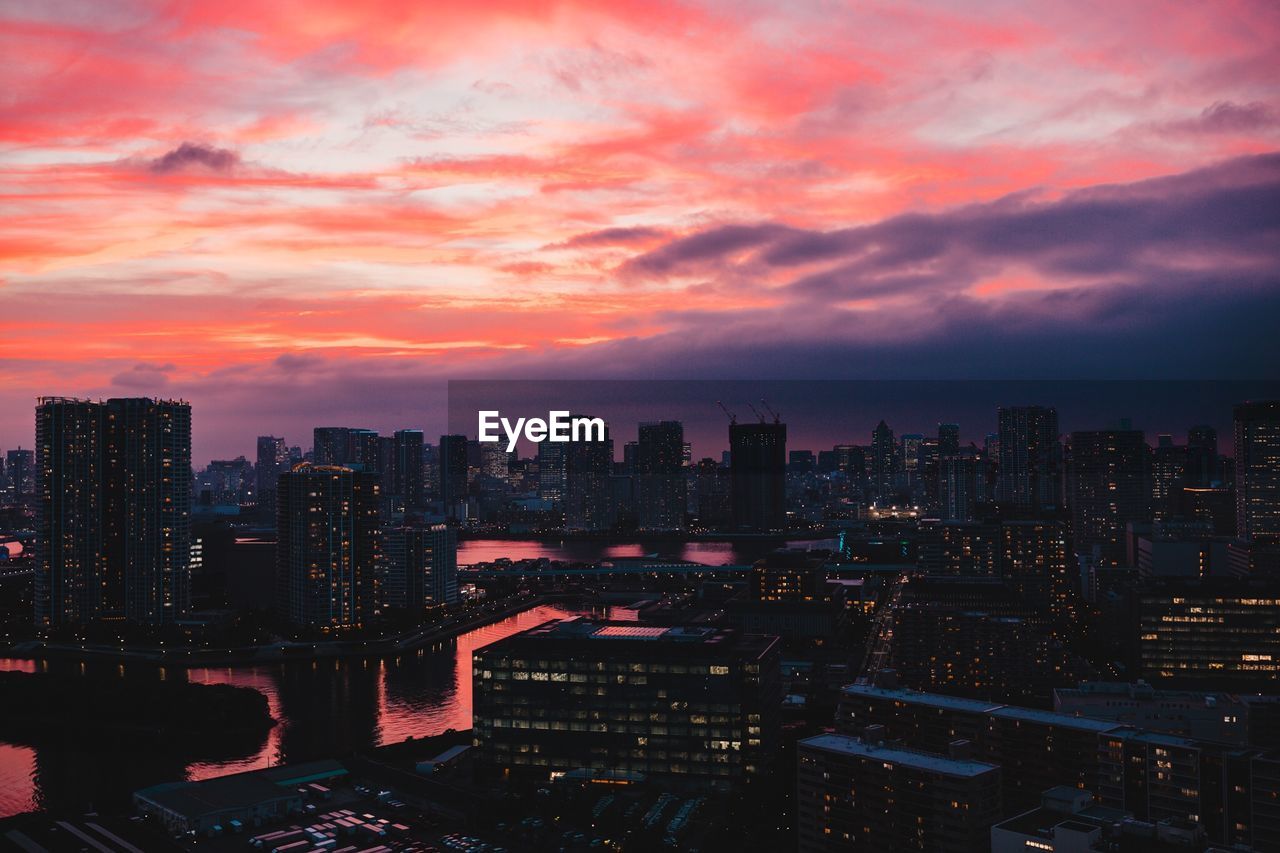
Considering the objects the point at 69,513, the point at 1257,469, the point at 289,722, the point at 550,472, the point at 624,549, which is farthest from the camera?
the point at 550,472

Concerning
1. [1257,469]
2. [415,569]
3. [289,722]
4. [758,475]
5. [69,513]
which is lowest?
[289,722]

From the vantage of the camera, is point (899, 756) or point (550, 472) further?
point (550, 472)

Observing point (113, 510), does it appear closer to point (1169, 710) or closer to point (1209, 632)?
point (1169, 710)

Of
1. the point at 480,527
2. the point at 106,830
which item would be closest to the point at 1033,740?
the point at 106,830

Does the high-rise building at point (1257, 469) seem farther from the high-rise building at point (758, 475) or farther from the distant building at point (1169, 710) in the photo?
the distant building at point (1169, 710)

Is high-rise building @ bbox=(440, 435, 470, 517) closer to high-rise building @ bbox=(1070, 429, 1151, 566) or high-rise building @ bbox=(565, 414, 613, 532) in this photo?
high-rise building @ bbox=(565, 414, 613, 532)

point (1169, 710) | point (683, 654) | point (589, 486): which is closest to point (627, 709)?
point (683, 654)
